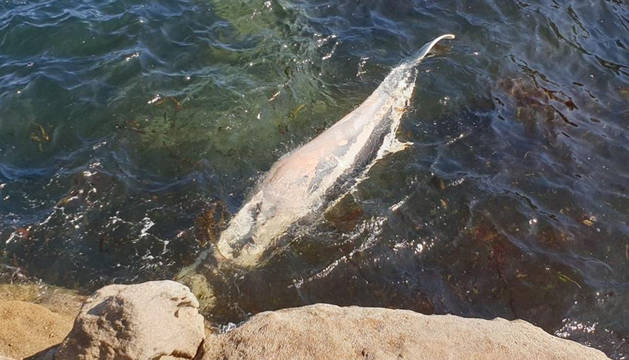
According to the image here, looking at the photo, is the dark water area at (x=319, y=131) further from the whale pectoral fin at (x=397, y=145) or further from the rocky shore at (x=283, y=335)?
the rocky shore at (x=283, y=335)

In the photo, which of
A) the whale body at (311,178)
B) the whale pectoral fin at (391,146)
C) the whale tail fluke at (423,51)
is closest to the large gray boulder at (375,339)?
the whale body at (311,178)

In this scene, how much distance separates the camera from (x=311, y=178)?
720cm

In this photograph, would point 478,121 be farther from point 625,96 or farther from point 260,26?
point 260,26

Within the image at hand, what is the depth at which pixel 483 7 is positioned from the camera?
35.6 feet

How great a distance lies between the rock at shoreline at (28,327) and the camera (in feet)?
16.5

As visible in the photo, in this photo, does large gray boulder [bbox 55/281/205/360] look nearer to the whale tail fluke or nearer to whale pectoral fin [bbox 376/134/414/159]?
whale pectoral fin [bbox 376/134/414/159]

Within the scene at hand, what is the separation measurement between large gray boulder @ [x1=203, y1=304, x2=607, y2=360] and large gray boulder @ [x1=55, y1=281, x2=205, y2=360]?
0.27m

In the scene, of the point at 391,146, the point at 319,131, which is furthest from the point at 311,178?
the point at 391,146

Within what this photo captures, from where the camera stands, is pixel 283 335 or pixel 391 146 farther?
pixel 391 146

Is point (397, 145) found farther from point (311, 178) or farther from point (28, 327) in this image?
point (28, 327)

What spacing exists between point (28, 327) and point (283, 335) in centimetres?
275

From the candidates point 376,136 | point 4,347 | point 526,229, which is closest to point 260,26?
point 376,136

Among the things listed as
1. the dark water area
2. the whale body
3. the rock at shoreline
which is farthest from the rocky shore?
the whale body

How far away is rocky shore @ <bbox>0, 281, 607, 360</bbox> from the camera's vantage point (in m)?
4.03
